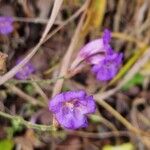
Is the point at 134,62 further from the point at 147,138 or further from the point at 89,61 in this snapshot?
the point at 89,61

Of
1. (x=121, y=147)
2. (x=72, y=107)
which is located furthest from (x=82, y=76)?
(x=72, y=107)

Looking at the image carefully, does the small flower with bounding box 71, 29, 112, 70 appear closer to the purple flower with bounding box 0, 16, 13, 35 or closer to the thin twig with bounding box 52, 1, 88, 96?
the thin twig with bounding box 52, 1, 88, 96

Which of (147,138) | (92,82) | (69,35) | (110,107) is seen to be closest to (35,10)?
(69,35)

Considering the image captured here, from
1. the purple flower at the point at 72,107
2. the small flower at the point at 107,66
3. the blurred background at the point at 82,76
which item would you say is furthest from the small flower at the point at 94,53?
the blurred background at the point at 82,76

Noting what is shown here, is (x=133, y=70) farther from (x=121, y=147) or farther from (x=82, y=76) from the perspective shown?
(x=121, y=147)

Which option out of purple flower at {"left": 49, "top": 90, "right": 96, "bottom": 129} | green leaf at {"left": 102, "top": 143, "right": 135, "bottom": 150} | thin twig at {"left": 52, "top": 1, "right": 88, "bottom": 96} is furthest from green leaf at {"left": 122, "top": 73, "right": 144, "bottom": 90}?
purple flower at {"left": 49, "top": 90, "right": 96, "bottom": 129}

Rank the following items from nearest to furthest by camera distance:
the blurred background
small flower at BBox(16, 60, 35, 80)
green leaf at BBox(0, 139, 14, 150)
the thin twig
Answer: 1. the thin twig
2. small flower at BBox(16, 60, 35, 80)
3. green leaf at BBox(0, 139, 14, 150)
4. the blurred background
